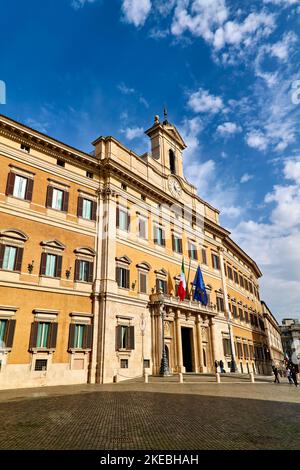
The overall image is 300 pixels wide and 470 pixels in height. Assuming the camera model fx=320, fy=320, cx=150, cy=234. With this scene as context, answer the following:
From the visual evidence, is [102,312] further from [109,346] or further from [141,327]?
[141,327]

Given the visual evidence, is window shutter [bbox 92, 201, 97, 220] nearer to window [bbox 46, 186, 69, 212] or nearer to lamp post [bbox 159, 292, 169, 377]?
window [bbox 46, 186, 69, 212]

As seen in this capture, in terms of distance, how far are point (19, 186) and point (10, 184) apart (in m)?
0.64

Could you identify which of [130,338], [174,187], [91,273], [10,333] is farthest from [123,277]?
[174,187]

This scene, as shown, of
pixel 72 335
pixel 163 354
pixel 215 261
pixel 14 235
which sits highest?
pixel 215 261

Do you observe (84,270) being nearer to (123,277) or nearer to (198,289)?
(123,277)

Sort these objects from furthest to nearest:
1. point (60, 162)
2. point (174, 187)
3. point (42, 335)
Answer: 1. point (174, 187)
2. point (60, 162)
3. point (42, 335)

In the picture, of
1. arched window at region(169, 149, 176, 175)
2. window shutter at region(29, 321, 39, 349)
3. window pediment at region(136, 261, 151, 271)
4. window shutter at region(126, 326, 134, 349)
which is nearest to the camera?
window shutter at region(29, 321, 39, 349)

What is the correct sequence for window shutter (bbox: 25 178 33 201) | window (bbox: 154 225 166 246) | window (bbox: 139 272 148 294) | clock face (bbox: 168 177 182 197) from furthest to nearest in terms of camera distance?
clock face (bbox: 168 177 182 197) < window (bbox: 154 225 166 246) < window (bbox: 139 272 148 294) < window shutter (bbox: 25 178 33 201)

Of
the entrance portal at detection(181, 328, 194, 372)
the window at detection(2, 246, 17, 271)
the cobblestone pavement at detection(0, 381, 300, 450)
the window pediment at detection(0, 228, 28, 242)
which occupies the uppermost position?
the window pediment at detection(0, 228, 28, 242)

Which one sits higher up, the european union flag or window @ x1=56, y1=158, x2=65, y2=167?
window @ x1=56, y1=158, x2=65, y2=167

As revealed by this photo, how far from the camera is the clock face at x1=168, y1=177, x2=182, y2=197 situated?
31539 millimetres

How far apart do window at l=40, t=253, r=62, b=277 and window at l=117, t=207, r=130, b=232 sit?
19.4 ft

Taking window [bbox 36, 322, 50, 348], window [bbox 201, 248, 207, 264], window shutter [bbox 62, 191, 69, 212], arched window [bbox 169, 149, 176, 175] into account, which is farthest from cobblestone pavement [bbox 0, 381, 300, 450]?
arched window [bbox 169, 149, 176, 175]

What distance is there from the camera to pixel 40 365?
58.7 feet
